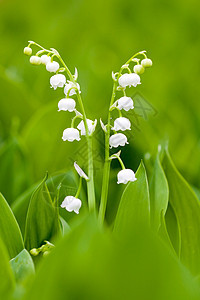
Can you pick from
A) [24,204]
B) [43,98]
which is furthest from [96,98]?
[24,204]

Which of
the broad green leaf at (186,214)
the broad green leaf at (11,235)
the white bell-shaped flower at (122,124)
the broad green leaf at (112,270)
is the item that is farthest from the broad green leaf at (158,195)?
the broad green leaf at (112,270)

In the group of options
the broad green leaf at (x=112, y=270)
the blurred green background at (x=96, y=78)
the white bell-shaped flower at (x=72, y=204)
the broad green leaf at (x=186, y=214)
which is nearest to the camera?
the broad green leaf at (x=112, y=270)

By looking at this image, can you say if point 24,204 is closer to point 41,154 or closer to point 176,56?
point 41,154

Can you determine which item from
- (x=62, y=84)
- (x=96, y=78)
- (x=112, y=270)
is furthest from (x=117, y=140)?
(x=96, y=78)

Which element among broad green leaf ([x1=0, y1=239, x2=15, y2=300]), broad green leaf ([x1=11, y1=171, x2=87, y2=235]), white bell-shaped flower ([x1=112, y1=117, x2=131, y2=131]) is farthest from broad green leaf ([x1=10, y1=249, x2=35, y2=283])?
white bell-shaped flower ([x1=112, y1=117, x2=131, y2=131])

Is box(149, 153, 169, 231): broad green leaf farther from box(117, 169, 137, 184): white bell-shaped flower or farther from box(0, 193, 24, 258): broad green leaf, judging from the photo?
box(0, 193, 24, 258): broad green leaf

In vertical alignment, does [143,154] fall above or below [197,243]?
above

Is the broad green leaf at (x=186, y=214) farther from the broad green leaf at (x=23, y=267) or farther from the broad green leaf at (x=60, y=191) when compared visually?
the broad green leaf at (x=23, y=267)
